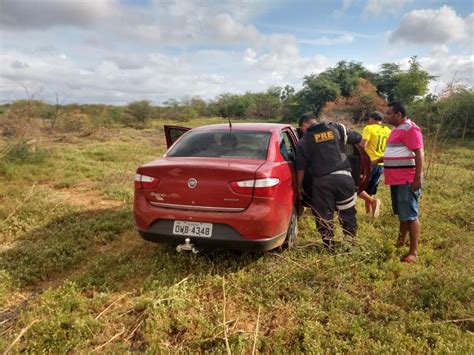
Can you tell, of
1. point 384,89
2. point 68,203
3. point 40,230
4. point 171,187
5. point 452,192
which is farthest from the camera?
point 384,89

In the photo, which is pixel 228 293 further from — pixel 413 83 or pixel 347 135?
pixel 413 83

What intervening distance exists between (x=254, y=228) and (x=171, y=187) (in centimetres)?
90

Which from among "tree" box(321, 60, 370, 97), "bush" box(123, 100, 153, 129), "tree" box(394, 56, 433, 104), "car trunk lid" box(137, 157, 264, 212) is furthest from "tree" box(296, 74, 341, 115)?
"car trunk lid" box(137, 157, 264, 212)

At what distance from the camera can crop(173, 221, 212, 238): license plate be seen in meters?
3.27

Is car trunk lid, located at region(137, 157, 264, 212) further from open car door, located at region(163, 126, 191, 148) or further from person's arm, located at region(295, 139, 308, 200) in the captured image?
open car door, located at region(163, 126, 191, 148)

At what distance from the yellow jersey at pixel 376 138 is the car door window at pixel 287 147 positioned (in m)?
1.61

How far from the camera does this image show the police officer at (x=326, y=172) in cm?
395

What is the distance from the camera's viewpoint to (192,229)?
330cm

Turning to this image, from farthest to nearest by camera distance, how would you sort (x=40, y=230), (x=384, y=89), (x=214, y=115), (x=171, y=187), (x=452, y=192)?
1. (x=214, y=115)
2. (x=384, y=89)
3. (x=452, y=192)
4. (x=40, y=230)
5. (x=171, y=187)

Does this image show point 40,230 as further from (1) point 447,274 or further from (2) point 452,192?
(2) point 452,192

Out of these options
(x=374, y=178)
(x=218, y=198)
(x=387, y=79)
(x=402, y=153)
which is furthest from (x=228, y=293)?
(x=387, y=79)

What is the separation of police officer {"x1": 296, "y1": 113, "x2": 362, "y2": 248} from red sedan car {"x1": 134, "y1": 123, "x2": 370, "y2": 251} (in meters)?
0.37

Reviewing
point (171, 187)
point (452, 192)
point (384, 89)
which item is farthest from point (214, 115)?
point (171, 187)

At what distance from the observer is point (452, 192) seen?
23.0 feet
